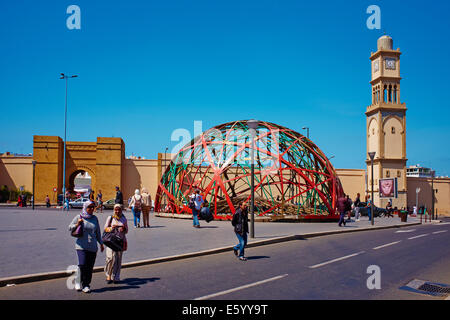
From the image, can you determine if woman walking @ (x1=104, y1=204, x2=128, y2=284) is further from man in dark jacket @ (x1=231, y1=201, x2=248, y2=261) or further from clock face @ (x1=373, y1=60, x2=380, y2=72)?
clock face @ (x1=373, y1=60, x2=380, y2=72)

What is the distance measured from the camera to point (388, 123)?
52.1 metres

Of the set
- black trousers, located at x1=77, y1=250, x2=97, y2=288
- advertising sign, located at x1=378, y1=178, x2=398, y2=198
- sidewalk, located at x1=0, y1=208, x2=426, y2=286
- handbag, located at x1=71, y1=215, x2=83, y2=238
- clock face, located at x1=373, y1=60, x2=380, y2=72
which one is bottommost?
sidewalk, located at x1=0, y1=208, x2=426, y2=286

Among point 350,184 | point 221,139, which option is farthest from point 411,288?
point 350,184

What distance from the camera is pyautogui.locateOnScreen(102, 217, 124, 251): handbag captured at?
23.5 feet

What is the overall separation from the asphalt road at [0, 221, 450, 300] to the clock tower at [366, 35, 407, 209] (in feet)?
136

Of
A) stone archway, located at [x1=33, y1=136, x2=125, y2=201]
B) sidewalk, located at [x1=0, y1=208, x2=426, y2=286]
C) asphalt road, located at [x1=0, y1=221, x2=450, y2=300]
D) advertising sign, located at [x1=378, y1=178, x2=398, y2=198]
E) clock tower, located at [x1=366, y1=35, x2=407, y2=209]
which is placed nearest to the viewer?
asphalt road, located at [x1=0, y1=221, x2=450, y2=300]

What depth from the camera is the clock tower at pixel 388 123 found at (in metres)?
51.0

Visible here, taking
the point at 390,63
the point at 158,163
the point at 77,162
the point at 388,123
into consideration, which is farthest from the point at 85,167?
the point at 390,63

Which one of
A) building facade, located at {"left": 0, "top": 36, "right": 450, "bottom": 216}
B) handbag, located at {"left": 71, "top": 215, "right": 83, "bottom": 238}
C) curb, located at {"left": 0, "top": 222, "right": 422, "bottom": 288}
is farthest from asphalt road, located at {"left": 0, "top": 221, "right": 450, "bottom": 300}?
building facade, located at {"left": 0, "top": 36, "right": 450, "bottom": 216}

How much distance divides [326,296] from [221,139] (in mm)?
18243

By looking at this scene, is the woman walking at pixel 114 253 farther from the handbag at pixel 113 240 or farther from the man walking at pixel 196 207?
the man walking at pixel 196 207

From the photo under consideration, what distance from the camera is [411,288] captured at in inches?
285
